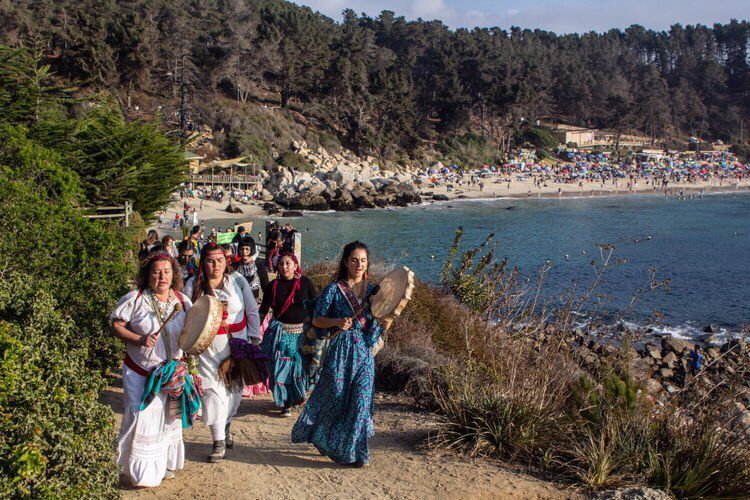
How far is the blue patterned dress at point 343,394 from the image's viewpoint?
5.38m

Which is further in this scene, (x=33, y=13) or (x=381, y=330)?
(x=33, y=13)

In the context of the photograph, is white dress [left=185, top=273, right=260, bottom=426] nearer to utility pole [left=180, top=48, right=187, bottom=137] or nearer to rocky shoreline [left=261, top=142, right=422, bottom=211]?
utility pole [left=180, top=48, right=187, bottom=137]

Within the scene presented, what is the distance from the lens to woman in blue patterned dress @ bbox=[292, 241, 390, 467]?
17.7ft

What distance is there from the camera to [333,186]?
56.2 meters

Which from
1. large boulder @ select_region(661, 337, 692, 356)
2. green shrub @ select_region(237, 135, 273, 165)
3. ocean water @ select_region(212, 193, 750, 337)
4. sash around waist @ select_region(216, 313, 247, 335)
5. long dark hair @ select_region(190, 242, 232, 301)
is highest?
green shrub @ select_region(237, 135, 273, 165)

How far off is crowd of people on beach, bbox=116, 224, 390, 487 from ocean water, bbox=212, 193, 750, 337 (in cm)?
966

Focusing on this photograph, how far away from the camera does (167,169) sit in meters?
21.0

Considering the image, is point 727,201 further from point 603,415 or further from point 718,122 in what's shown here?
point 603,415

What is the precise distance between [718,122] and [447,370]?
127 m

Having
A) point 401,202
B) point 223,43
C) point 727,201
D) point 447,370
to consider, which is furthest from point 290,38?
point 447,370

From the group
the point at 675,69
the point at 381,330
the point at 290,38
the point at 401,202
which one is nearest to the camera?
the point at 381,330

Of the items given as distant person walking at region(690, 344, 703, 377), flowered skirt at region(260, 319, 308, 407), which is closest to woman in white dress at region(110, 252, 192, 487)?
flowered skirt at region(260, 319, 308, 407)

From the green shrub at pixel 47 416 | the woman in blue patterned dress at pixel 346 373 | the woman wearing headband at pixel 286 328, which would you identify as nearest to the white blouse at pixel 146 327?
the green shrub at pixel 47 416

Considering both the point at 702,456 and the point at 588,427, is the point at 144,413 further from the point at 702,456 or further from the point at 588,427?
the point at 702,456
